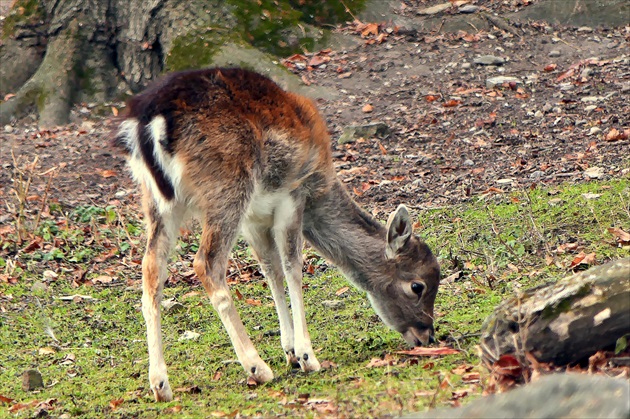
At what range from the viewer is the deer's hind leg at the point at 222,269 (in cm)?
599

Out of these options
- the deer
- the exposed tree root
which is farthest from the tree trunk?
the exposed tree root

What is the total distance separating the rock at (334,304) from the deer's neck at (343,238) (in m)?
0.68

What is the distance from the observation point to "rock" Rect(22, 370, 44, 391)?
20.5 feet

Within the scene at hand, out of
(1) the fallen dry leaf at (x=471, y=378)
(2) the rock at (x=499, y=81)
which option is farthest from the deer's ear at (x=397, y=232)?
(2) the rock at (x=499, y=81)

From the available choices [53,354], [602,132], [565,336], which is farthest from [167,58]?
[565,336]

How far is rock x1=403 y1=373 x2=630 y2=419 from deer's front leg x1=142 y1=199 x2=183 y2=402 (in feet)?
9.08

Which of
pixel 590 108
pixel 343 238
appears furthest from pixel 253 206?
pixel 590 108

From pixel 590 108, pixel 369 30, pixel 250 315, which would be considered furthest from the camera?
pixel 369 30

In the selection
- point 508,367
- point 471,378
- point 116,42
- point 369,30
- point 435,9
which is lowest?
point 116,42

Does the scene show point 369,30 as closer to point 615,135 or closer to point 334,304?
point 615,135

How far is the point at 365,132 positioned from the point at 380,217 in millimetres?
2745

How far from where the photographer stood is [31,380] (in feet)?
20.5

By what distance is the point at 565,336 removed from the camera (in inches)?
179

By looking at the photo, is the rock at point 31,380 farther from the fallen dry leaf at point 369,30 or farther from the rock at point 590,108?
the fallen dry leaf at point 369,30
